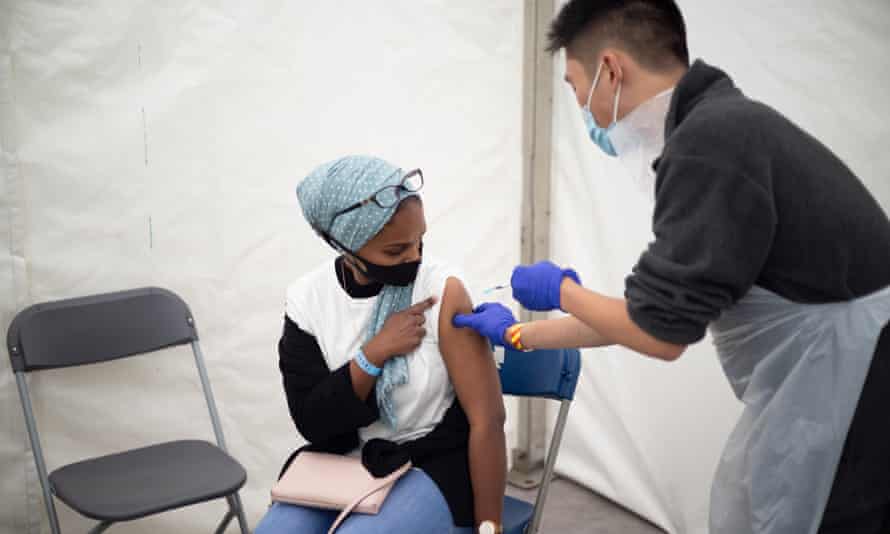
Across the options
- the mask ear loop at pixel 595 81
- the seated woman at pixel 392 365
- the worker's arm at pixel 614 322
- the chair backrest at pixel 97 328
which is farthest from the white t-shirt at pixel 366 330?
the chair backrest at pixel 97 328

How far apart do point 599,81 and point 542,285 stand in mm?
378

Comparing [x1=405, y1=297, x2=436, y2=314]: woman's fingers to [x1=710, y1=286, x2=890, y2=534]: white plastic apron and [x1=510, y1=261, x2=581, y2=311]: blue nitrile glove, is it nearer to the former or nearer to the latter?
[x1=510, y1=261, x2=581, y2=311]: blue nitrile glove

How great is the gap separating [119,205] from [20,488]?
90 cm


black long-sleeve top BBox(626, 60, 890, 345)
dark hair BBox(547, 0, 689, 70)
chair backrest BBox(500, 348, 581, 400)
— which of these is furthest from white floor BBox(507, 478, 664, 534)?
dark hair BBox(547, 0, 689, 70)

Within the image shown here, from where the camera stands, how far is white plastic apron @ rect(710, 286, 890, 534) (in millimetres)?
1062

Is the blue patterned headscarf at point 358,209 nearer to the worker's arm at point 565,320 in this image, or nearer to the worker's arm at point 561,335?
Answer: the worker's arm at point 565,320

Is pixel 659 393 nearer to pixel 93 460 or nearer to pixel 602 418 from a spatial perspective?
pixel 602 418

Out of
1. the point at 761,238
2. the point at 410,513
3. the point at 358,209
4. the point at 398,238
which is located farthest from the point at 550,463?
the point at 761,238

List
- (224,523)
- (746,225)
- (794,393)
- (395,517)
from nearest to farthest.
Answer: (746,225), (794,393), (395,517), (224,523)

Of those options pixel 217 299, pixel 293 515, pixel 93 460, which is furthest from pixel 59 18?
pixel 293 515

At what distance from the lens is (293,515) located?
5.04ft

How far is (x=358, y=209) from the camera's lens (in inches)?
61.8

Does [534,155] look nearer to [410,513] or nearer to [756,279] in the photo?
[410,513]

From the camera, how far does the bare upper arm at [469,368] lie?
1.61 metres
